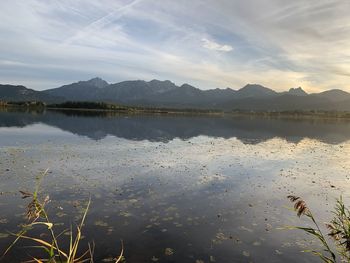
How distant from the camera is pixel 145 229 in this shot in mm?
19922

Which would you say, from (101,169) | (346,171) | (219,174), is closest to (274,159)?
(346,171)

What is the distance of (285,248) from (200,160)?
27.6m

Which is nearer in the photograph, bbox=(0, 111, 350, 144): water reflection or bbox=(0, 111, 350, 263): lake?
bbox=(0, 111, 350, 263): lake

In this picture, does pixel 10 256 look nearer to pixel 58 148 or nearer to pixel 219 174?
pixel 219 174

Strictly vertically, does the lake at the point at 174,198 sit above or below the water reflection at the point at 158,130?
above

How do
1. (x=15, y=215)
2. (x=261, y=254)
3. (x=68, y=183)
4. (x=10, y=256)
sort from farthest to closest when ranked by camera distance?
(x=68, y=183) < (x=15, y=215) < (x=261, y=254) < (x=10, y=256)

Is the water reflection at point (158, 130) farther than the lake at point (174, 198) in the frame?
Yes

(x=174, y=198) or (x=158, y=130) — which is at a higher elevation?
(x=174, y=198)

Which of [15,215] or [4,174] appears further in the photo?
[4,174]

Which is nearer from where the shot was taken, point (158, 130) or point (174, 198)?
point (174, 198)

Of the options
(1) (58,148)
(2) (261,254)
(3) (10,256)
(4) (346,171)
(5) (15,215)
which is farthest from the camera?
(1) (58,148)

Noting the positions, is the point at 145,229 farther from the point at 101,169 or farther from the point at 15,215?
the point at 101,169

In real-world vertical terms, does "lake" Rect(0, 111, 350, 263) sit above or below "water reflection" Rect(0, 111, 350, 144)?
above

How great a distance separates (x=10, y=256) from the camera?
50.9ft
